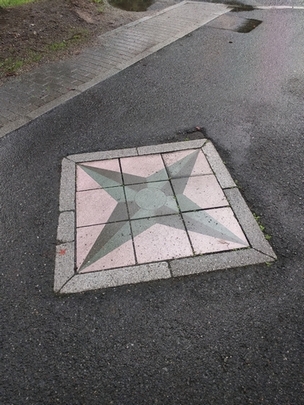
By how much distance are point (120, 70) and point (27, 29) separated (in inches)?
127

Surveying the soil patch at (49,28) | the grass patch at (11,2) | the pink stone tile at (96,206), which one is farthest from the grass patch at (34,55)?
the pink stone tile at (96,206)

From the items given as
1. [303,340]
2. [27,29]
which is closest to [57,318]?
[303,340]

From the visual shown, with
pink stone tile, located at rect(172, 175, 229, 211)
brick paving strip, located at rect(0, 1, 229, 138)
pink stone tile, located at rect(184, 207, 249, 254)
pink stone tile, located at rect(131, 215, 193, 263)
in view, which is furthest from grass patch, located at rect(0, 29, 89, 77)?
pink stone tile, located at rect(184, 207, 249, 254)

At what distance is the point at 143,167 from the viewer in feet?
14.8

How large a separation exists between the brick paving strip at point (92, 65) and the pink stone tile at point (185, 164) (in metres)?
2.39

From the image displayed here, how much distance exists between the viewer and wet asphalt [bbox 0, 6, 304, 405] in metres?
2.63

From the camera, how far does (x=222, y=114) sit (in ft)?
18.5

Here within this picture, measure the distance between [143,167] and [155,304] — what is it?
194 centimetres

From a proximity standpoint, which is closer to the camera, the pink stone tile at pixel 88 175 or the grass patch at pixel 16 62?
the pink stone tile at pixel 88 175

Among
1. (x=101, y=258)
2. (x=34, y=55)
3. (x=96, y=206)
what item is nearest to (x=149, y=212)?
(x=96, y=206)

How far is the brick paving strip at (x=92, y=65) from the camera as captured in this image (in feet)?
19.0

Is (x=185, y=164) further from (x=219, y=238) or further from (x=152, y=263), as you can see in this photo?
(x=152, y=263)

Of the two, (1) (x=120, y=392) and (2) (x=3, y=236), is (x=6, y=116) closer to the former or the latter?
(2) (x=3, y=236)

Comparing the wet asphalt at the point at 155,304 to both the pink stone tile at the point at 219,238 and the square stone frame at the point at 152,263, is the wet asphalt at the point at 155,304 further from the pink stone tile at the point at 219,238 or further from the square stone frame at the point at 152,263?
the pink stone tile at the point at 219,238
